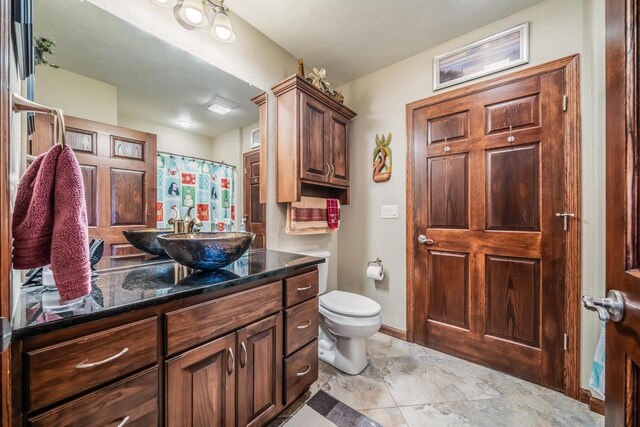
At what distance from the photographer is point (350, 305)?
68.5 inches

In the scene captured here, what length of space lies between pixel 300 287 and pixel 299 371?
0.45 metres

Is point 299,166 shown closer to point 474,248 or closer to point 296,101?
point 296,101

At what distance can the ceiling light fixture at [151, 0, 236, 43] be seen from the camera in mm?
1329

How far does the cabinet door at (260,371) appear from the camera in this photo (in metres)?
1.06

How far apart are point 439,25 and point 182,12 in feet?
5.44

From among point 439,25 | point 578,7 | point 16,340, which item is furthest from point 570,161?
point 16,340

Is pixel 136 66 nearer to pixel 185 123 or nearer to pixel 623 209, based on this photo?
pixel 185 123

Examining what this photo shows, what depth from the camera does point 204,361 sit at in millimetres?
942

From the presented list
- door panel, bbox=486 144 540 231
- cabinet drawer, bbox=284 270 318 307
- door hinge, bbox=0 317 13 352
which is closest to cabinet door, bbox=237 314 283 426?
cabinet drawer, bbox=284 270 318 307

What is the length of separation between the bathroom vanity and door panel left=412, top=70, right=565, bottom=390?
1.14 m

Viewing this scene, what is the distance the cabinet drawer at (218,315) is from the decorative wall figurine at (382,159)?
1450mm

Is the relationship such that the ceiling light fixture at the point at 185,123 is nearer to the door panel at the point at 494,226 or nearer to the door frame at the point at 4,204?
the door frame at the point at 4,204

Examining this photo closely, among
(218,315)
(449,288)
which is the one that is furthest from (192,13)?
(449,288)

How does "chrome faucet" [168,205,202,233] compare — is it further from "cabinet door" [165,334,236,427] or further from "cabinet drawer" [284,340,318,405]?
"cabinet drawer" [284,340,318,405]
